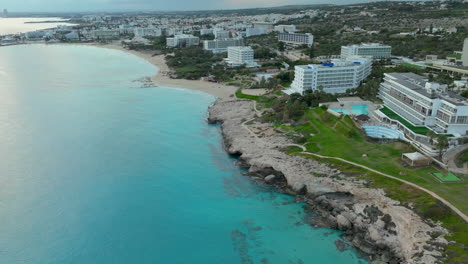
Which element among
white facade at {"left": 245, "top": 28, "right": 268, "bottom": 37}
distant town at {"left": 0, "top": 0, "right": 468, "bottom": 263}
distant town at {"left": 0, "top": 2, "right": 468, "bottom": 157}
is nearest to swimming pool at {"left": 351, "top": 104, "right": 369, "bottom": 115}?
distant town at {"left": 0, "top": 0, "right": 468, "bottom": 263}

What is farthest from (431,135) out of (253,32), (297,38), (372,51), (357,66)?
(253,32)

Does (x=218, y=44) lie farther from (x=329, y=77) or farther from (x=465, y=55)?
(x=465, y=55)

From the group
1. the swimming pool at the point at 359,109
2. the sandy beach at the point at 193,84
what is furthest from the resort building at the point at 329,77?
the sandy beach at the point at 193,84

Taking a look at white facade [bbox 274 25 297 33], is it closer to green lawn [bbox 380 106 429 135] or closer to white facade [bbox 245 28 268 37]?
white facade [bbox 245 28 268 37]

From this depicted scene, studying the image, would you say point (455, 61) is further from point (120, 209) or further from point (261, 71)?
point (120, 209)

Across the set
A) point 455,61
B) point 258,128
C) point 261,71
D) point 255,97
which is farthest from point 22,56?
point 455,61

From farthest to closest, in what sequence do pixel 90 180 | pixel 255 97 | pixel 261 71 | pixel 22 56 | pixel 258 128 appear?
pixel 22 56 → pixel 261 71 → pixel 255 97 → pixel 258 128 → pixel 90 180
